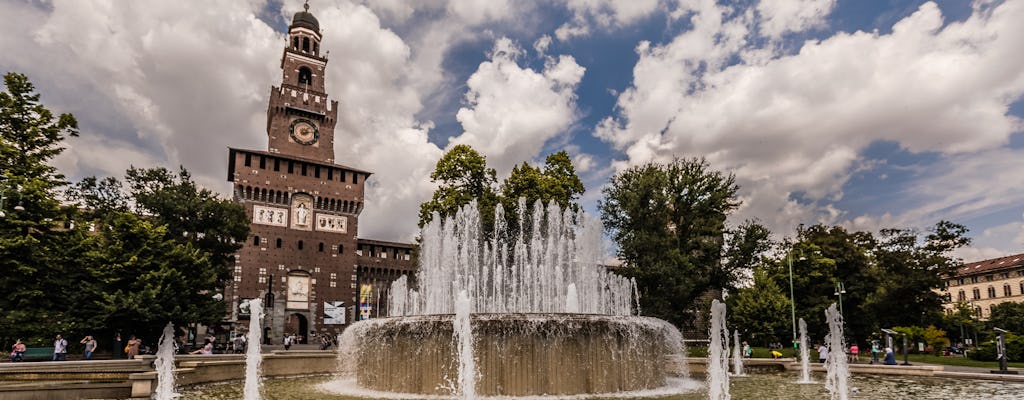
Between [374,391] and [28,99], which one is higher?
[28,99]

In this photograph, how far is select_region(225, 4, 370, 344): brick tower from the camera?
44344mm

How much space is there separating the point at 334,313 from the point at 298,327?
2.96 metres

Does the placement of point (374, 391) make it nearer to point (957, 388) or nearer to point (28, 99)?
point (957, 388)

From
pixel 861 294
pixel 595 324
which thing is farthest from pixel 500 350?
pixel 861 294

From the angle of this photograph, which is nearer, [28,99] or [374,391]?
[374,391]

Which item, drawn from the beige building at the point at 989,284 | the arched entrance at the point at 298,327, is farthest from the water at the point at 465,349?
the beige building at the point at 989,284

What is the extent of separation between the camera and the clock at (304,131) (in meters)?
50.1

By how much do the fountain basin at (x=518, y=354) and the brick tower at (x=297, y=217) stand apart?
33663mm

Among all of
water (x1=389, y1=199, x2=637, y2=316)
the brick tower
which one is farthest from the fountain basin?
the brick tower

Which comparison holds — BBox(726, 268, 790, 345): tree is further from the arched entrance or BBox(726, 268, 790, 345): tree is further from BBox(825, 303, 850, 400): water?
the arched entrance

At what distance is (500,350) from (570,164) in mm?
24911

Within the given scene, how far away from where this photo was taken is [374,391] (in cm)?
1196

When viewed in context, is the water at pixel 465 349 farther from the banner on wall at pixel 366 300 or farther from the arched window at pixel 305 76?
the arched window at pixel 305 76

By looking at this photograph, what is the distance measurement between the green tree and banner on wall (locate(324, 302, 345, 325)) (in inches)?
1017
